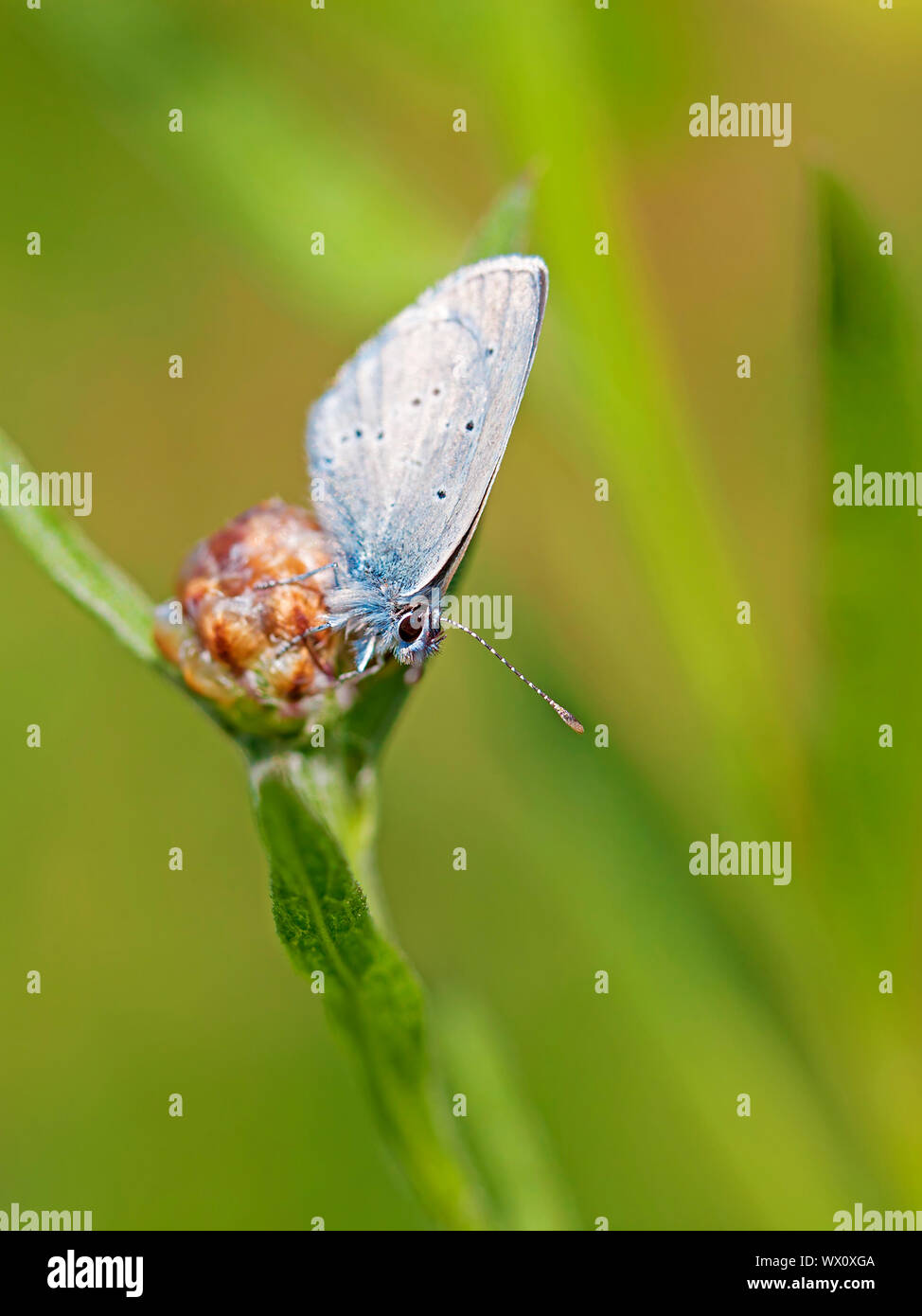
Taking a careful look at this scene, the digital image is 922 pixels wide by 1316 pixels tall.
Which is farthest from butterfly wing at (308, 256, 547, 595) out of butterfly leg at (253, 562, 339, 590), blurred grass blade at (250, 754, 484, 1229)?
blurred grass blade at (250, 754, 484, 1229)

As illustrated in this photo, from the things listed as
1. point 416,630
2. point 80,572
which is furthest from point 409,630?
point 80,572

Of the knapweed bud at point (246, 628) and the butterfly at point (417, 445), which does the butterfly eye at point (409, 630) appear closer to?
the butterfly at point (417, 445)

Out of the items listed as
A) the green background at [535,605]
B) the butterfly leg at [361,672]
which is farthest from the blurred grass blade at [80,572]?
A: the green background at [535,605]

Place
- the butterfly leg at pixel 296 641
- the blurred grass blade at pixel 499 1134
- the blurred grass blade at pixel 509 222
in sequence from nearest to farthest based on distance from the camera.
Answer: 1. the butterfly leg at pixel 296 641
2. the blurred grass blade at pixel 509 222
3. the blurred grass blade at pixel 499 1134

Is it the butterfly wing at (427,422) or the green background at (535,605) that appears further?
the green background at (535,605)

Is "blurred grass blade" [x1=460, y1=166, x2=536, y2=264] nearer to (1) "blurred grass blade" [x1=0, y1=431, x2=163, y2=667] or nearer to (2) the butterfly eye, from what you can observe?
(2) the butterfly eye

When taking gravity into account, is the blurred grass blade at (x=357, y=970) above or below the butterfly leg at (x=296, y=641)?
below
